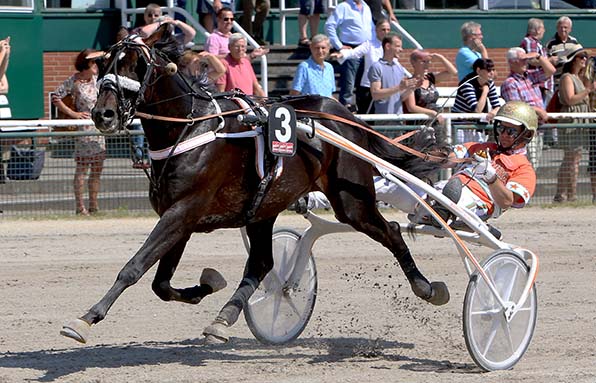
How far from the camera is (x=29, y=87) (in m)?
16.7

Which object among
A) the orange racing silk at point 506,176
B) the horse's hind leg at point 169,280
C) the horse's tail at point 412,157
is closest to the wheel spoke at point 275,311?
the horse's hind leg at point 169,280

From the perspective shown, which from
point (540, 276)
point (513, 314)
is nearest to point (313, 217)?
point (513, 314)

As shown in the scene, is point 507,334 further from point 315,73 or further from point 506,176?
point 315,73

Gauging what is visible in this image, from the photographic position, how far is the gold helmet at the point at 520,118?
24.2 feet

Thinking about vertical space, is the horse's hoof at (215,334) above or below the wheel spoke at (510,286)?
below

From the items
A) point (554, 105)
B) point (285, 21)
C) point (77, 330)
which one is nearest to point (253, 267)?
point (77, 330)

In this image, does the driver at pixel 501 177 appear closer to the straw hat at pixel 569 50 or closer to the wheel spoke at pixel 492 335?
the wheel spoke at pixel 492 335

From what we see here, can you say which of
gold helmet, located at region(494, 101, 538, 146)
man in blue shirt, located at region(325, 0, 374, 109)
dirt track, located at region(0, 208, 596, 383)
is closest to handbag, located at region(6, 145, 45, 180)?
dirt track, located at region(0, 208, 596, 383)

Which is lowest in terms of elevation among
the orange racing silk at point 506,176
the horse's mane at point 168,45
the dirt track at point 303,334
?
the dirt track at point 303,334

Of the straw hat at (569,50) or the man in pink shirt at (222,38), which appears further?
the straw hat at (569,50)

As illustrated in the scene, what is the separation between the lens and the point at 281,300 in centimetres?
770

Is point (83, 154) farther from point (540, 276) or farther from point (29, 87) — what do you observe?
point (540, 276)

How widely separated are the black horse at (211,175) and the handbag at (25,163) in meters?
5.86

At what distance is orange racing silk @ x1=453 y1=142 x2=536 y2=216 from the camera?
24.2 feet
